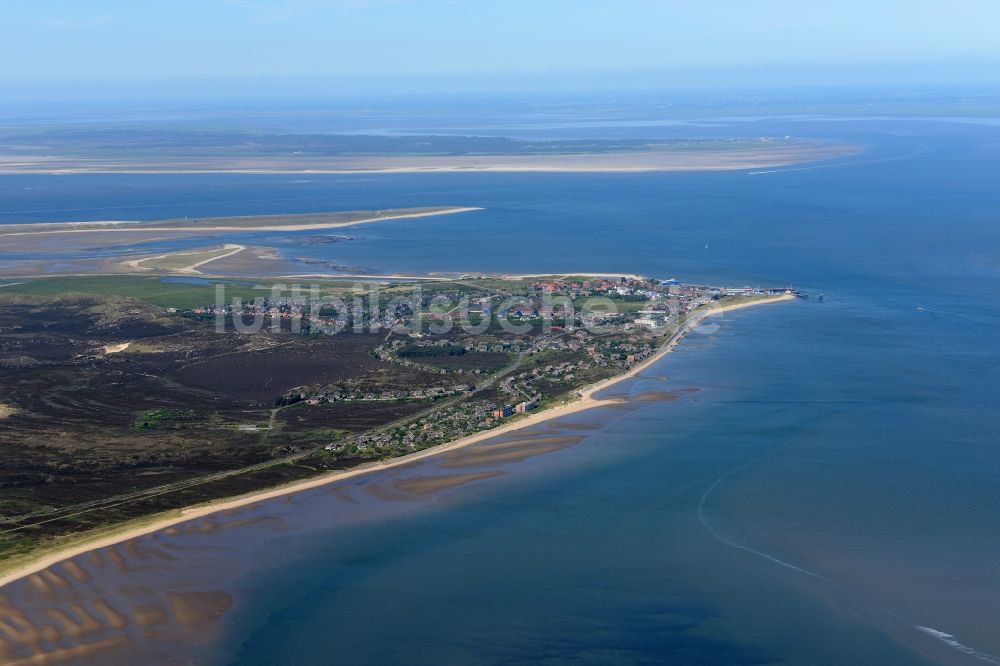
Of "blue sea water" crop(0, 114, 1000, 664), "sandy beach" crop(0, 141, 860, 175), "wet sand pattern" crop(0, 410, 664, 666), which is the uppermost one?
"sandy beach" crop(0, 141, 860, 175)

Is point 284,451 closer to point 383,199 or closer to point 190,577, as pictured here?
point 190,577

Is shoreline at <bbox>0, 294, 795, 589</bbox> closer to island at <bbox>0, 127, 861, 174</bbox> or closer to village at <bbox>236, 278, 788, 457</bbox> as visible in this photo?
village at <bbox>236, 278, 788, 457</bbox>

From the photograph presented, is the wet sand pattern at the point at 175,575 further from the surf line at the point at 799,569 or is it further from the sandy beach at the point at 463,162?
the sandy beach at the point at 463,162

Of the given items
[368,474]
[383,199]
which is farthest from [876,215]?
[368,474]

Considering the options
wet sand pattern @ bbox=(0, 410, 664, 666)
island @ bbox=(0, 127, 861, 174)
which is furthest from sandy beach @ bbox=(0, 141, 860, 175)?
wet sand pattern @ bbox=(0, 410, 664, 666)
